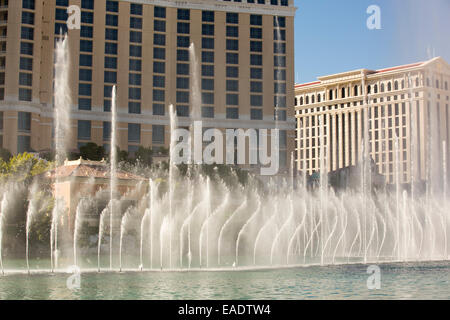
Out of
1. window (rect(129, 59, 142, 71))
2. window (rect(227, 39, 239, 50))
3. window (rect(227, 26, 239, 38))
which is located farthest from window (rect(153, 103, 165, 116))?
window (rect(227, 26, 239, 38))

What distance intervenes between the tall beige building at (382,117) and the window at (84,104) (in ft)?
139

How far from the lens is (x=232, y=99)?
8400 cm

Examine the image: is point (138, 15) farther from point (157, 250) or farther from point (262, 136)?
point (157, 250)

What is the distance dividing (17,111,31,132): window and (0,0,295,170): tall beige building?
0.12 m

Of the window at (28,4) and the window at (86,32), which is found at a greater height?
the window at (28,4)

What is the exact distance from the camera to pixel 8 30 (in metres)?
72.2

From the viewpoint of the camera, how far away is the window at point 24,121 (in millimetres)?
71500

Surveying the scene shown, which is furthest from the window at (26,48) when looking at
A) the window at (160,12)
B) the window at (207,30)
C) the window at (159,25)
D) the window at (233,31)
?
the window at (233,31)

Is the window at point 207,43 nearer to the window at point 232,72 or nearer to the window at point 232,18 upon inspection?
the window at point 232,18

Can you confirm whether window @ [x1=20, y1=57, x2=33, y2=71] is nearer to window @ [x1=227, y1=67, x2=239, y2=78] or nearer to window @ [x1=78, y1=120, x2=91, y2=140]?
window @ [x1=78, y1=120, x2=91, y2=140]

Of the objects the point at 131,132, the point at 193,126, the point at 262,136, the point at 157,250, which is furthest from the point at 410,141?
the point at 157,250

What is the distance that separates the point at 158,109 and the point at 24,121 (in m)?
17.4

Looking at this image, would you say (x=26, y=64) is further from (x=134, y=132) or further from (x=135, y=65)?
(x=134, y=132)

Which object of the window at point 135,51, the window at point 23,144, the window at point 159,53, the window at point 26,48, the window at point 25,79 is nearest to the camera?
the window at point 23,144
